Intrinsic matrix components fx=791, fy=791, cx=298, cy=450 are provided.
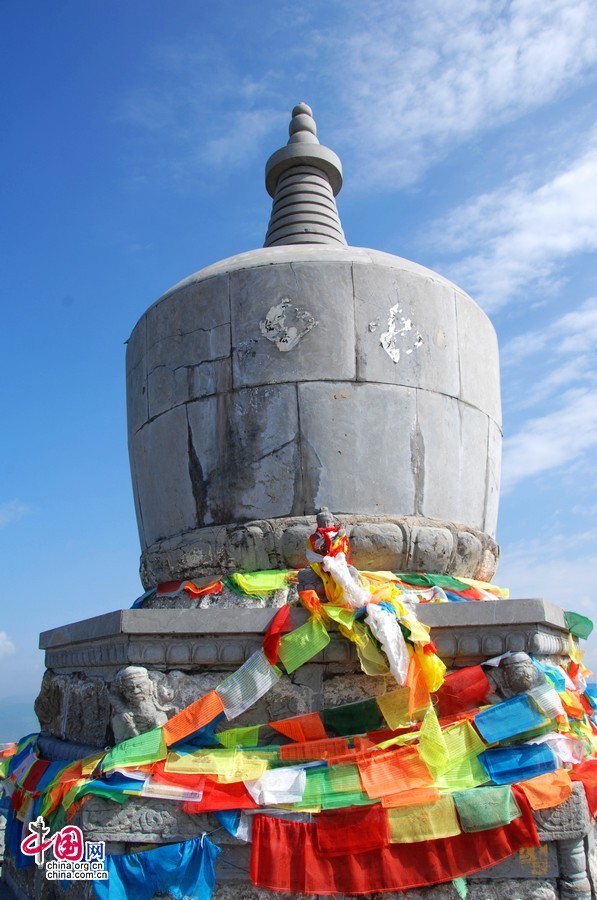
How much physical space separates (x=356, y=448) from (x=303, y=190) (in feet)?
9.25

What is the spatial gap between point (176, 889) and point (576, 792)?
6.29 feet

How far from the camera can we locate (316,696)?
4.15 metres

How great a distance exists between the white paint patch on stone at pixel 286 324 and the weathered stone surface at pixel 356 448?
334 millimetres

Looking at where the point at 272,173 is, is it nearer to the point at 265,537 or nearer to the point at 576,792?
the point at 265,537

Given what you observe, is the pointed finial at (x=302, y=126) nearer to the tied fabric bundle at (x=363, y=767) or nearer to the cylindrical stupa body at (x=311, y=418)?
the cylindrical stupa body at (x=311, y=418)

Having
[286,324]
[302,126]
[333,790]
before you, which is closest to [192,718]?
[333,790]

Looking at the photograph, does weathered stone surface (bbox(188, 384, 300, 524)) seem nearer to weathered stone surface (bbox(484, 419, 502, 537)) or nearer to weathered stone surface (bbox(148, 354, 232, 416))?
weathered stone surface (bbox(148, 354, 232, 416))

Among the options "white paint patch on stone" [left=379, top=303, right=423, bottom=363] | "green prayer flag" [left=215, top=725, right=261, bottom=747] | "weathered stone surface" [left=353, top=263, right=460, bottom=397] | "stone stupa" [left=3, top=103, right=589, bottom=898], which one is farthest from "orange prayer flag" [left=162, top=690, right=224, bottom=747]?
"white paint patch on stone" [left=379, top=303, right=423, bottom=363]

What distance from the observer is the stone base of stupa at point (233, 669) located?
368 cm

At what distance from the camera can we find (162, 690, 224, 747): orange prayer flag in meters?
3.97

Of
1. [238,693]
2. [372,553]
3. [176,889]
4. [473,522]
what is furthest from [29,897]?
[473,522]

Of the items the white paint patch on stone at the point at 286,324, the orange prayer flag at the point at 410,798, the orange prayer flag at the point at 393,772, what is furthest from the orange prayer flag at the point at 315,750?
the white paint patch on stone at the point at 286,324

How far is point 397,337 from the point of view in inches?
209

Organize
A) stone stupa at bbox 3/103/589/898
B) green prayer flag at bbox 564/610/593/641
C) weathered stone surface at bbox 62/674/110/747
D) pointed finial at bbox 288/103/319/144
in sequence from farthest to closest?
pointed finial at bbox 288/103/319/144
stone stupa at bbox 3/103/589/898
green prayer flag at bbox 564/610/593/641
weathered stone surface at bbox 62/674/110/747
